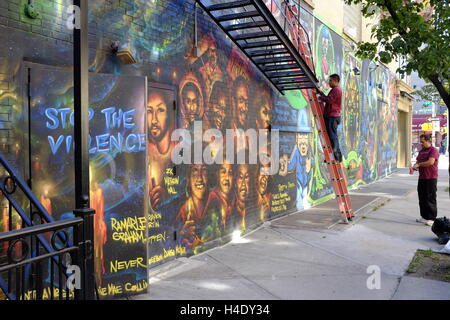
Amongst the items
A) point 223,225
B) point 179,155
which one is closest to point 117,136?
point 179,155

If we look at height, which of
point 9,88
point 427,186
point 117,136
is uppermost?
point 9,88

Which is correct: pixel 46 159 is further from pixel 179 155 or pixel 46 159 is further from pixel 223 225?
pixel 223 225

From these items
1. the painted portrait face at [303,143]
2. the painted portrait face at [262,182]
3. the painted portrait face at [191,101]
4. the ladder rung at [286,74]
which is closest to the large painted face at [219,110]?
the painted portrait face at [191,101]

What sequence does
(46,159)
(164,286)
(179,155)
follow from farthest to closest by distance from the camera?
1. (179,155)
2. (164,286)
3. (46,159)

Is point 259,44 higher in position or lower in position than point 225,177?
higher

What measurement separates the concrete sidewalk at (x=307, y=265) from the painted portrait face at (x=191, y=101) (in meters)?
2.26

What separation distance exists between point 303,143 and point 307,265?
18.8 ft

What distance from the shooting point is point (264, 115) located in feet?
28.9

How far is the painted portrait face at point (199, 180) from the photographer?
21.1ft

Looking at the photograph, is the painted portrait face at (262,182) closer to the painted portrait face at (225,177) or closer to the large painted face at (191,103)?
the painted portrait face at (225,177)

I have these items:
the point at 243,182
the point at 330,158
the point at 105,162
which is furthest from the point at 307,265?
the point at 330,158

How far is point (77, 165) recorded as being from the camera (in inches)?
113

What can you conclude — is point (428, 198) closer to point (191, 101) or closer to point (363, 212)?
point (363, 212)
